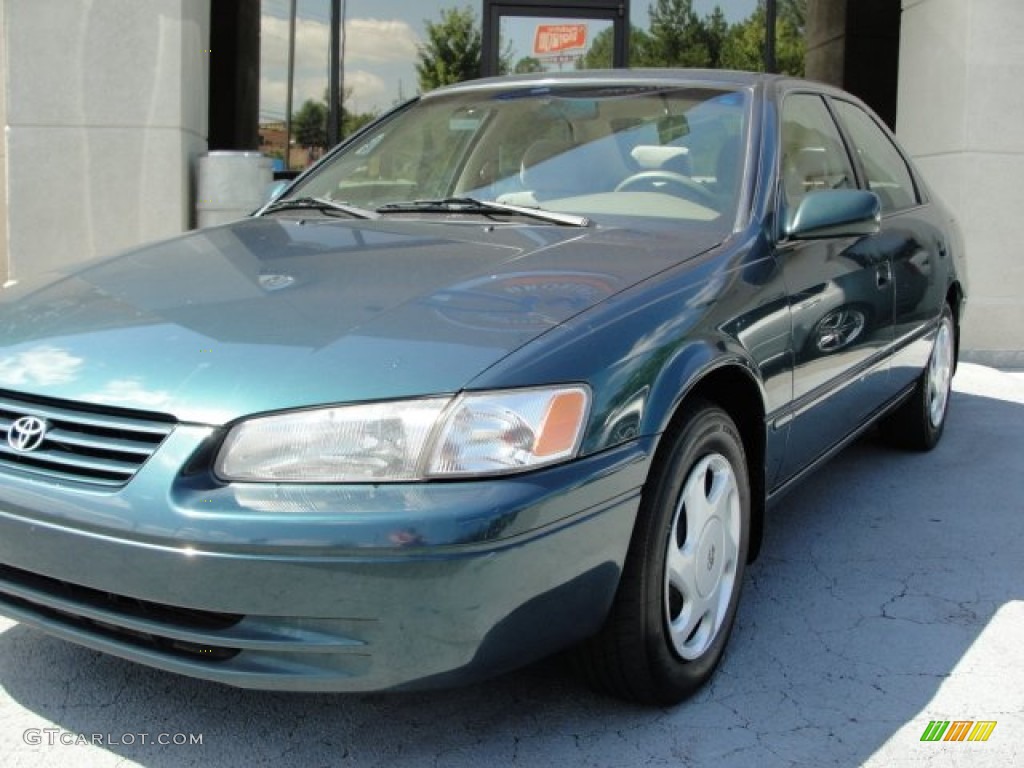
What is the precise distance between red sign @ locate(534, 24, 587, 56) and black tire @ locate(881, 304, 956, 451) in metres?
5.56

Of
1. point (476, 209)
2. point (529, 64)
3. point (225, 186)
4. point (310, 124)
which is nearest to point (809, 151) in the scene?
point (476, 209)

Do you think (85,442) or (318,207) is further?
(318,207)

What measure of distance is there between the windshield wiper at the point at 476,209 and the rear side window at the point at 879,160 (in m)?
1.64

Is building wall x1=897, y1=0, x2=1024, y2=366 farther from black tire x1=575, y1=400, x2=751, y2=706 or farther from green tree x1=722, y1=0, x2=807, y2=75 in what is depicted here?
black tire x1=575, y1=400, x2=751, y2=706

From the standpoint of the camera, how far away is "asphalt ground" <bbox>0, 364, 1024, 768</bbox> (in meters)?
2.41

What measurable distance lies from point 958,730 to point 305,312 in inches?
69.3

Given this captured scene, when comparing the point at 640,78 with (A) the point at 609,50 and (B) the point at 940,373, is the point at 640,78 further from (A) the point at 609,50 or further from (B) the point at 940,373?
(A) the point at 609,50

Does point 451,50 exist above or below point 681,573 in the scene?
above

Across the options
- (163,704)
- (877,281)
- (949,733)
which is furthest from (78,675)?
(877,281)

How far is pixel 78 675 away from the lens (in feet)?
8.93

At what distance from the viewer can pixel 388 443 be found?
2.06 metres

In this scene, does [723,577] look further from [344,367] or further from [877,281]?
[877,281]

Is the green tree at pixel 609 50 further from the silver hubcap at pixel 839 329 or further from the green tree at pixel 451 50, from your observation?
the silver hubcap at pixel 839 329

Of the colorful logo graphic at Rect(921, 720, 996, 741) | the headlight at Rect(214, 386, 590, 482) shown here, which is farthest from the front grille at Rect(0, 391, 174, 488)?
the colorful logo graphic at Rect(921, 720, 996, 741)
